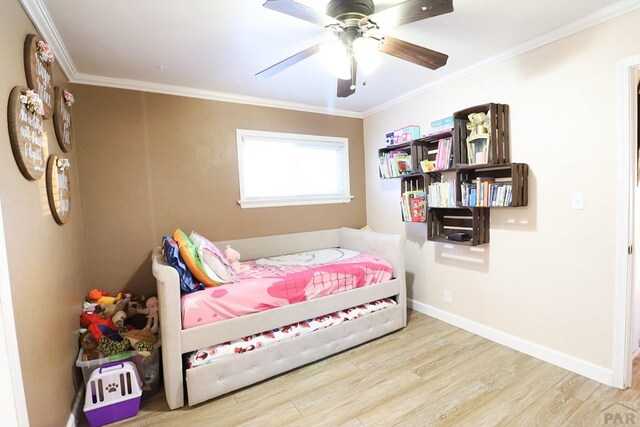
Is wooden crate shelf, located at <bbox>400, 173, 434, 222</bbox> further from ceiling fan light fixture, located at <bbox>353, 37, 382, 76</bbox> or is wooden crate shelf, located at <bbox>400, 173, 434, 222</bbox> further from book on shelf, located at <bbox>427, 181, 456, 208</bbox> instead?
ceiling fan light fixture, located at <bbox>353, 37, 382, 76</bbox>

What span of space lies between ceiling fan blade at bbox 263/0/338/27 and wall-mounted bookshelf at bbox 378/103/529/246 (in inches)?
60.8

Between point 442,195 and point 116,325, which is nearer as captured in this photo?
point 116,325

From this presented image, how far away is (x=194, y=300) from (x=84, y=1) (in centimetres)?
181

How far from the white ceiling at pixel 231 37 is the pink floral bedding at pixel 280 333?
2.09 m

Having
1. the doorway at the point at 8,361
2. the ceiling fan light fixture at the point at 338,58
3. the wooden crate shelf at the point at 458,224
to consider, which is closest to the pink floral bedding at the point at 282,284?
the wooden crate shelf at the point at 458,224

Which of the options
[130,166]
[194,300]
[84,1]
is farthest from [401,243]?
[84,1]

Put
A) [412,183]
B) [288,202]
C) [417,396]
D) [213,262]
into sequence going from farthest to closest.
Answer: [288,202] < [412,183] < [213,262] < [417,396]

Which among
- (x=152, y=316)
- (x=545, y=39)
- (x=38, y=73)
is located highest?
(x=545, y=39)

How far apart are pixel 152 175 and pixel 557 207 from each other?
11.1 ft

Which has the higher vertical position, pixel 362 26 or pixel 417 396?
pixel 362 26

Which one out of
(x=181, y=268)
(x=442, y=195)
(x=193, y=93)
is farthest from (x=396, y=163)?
(x=181, y=268)

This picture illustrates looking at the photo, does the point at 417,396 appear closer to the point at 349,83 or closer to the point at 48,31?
the point at 349,83

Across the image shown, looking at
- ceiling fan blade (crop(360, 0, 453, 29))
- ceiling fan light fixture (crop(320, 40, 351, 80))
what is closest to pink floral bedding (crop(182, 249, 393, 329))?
ceiling fan light fixture (crop(320, 40, 351, 80))

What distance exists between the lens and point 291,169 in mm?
3480
